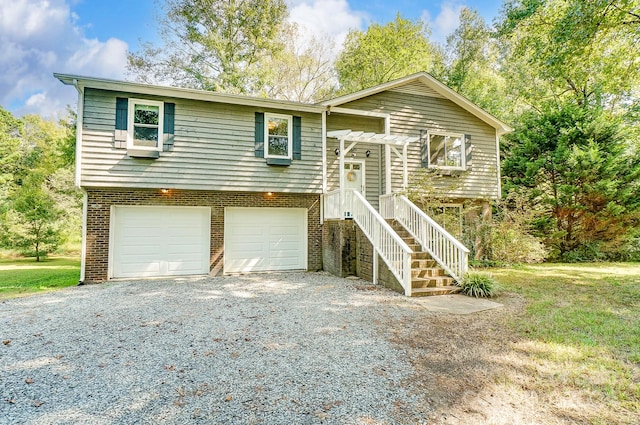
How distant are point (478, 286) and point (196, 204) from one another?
7.50 meters

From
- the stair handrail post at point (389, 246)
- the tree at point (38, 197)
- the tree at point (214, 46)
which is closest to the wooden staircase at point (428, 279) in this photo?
the stair handrail post at point (389, 246)

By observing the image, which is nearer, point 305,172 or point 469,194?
point 305,172

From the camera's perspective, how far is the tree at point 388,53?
1975cm

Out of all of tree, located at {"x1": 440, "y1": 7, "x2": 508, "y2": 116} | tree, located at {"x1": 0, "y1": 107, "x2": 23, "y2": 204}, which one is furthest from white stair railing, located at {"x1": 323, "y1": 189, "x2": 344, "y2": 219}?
tree, located at {"x1": 0, "y1": 107, "x2": 23, "y2": 204}

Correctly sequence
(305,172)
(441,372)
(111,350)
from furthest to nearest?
(305,172) → (111,350) → (441,372)

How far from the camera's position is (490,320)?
4.93m

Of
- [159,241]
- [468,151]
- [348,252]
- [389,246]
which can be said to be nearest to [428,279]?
[389,246]

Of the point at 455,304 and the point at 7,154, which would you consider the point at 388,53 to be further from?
the point at 7,154

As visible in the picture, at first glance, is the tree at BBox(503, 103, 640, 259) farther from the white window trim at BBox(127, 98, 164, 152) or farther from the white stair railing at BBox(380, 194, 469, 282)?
the white window trim at BBox(127, 98, 164, 152)

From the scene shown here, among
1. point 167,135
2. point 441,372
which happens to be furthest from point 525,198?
point 167,135

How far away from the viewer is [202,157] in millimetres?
8758

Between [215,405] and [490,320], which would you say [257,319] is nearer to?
[215,405]

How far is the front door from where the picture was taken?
10.6 m

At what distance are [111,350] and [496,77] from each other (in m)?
24.0
